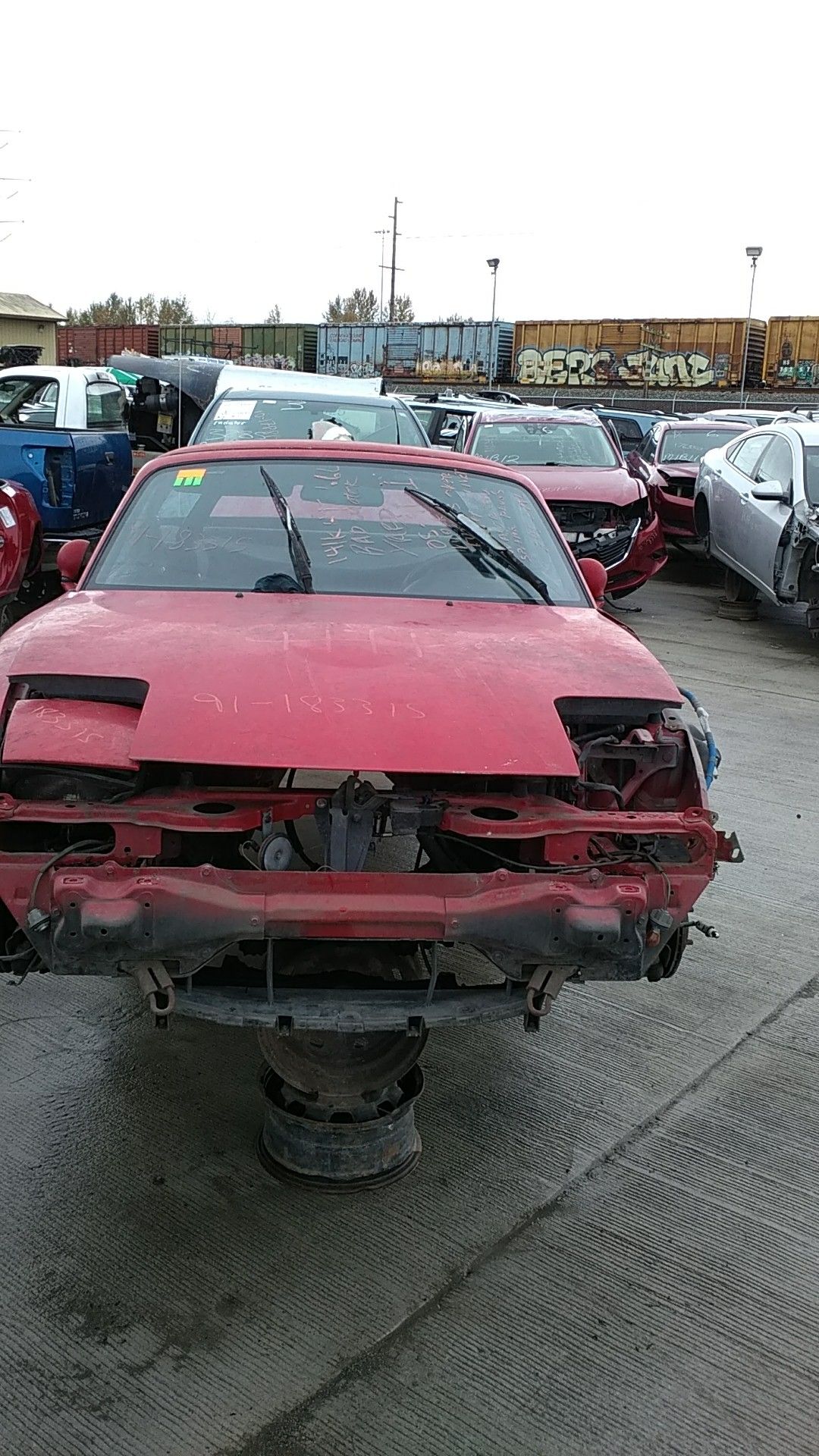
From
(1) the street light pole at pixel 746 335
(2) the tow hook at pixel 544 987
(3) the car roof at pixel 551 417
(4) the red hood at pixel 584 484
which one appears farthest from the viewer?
(1) the street light pole at pixel 746 335

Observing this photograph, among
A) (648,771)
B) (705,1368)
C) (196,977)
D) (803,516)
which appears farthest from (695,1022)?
(803,516)

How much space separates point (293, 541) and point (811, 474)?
7.08m

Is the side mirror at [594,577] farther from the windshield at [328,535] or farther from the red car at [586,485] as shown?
the red car at [586,485]

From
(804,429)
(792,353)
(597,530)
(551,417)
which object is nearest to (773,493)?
(804,429)

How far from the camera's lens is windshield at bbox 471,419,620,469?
11.2 m

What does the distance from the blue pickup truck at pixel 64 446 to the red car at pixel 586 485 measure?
331 cm

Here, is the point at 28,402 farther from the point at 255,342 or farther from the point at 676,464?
the point at 255,342

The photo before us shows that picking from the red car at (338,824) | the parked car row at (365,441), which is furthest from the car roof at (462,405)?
the red car at (338,824)

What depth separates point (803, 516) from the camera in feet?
31.0

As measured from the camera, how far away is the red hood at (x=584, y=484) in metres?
10.1

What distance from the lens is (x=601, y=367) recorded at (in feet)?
132

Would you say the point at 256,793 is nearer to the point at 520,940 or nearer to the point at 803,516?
the point at 520,940

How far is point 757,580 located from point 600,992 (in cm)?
687

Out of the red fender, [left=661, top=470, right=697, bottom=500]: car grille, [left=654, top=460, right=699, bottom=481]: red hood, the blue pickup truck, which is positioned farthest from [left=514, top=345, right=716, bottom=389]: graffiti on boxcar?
the red fender
